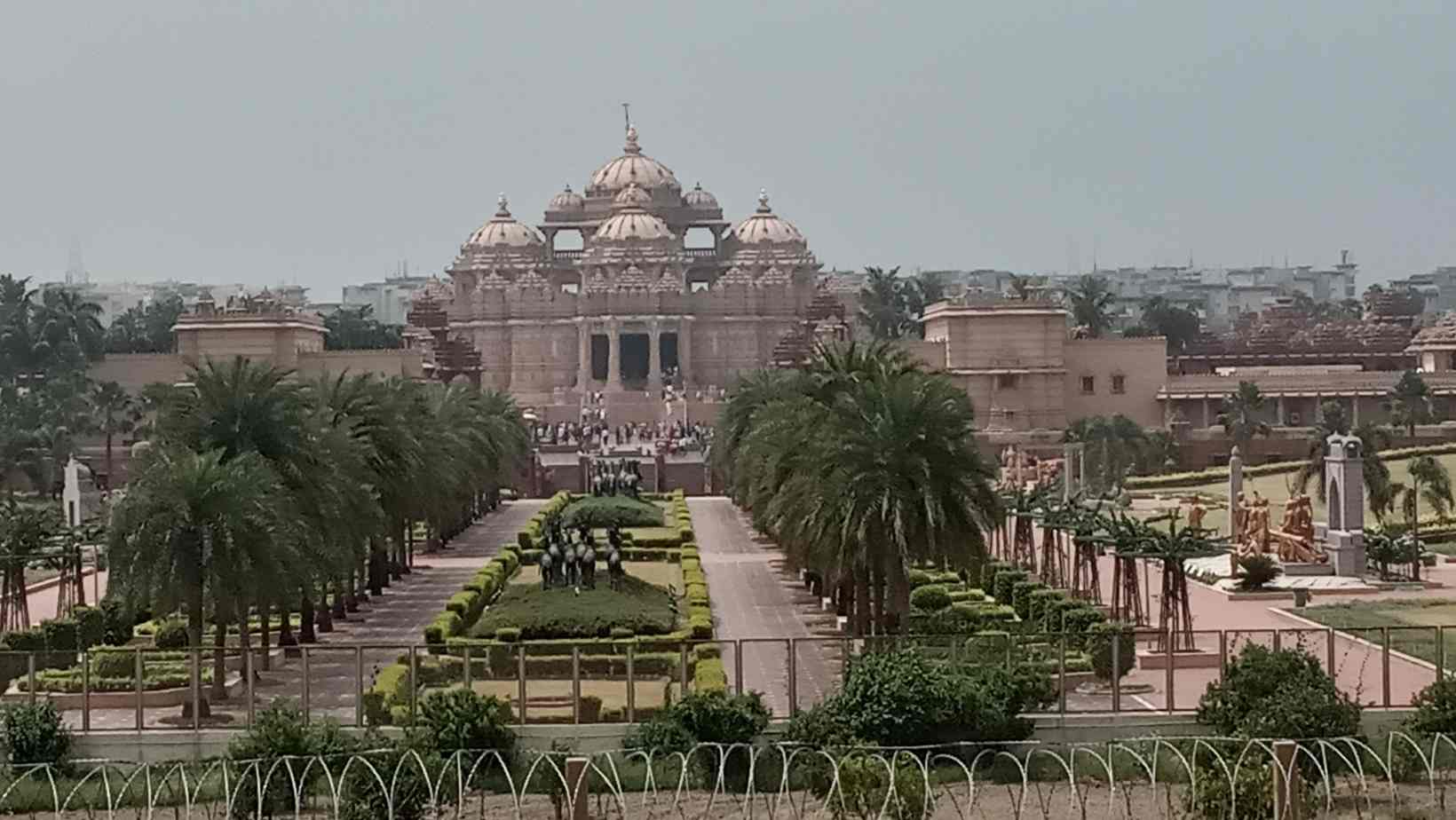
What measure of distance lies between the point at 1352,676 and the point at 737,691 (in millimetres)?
7100

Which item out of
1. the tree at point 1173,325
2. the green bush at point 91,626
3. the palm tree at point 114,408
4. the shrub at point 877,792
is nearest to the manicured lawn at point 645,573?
the green bush at point 91,626

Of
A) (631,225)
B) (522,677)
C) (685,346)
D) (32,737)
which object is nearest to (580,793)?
(522,677)

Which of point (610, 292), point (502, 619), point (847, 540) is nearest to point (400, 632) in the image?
point (502, 619)

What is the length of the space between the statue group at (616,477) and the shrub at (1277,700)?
37.0 metres

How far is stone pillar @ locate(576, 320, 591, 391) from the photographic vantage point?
119 meters

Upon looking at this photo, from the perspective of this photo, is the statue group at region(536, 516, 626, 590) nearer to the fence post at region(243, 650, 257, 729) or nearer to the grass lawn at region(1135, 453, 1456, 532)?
the fence post at region(243, 650, 257, 729)

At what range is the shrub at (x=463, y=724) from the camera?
2330 centimetres

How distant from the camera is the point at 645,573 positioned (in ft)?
141

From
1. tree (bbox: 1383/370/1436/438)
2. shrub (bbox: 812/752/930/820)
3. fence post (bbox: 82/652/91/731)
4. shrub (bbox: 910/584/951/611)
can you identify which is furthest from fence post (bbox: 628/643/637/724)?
tree (bbox: 1383/370/1436/438)

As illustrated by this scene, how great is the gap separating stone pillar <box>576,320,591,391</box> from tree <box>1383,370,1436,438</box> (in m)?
41.5

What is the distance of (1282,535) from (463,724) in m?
22.8

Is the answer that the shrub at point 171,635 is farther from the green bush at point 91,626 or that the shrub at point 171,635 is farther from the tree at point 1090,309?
the tree at point 1090,309

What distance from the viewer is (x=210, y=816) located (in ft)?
70.9

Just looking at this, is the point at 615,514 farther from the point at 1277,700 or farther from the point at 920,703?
the point at 1277,700
